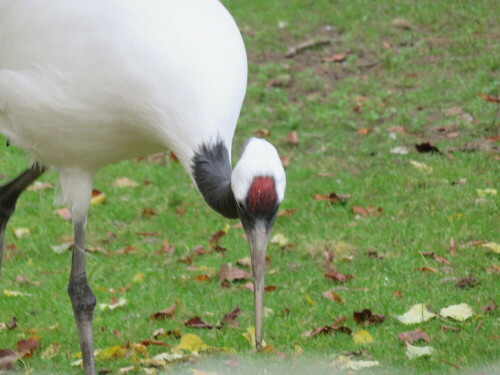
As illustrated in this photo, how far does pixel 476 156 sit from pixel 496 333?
3.74 metres

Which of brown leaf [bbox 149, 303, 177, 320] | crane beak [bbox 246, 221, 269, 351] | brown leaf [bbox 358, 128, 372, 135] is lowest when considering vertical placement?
brown leaf [bbox 358, 128, 372, 135]

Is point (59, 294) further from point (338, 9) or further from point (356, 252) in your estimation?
point (338, 9)

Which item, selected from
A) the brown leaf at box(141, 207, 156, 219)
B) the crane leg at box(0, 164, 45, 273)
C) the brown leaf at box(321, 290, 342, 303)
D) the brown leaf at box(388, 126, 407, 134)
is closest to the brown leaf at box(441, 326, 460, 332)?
the brown leaf at box(321, 290, 342, 303)

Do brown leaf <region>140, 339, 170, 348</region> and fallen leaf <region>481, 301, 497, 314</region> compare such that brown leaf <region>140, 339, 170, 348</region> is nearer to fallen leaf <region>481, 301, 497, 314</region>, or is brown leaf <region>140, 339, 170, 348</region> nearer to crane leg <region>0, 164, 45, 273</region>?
crane leg <region>0, 164, 45, 273</region>

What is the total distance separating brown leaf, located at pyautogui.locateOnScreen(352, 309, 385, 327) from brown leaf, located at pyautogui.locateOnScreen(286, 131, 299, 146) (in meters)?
4.10

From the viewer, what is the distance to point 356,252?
24.2 ft

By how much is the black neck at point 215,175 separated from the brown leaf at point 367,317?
1.43 meters

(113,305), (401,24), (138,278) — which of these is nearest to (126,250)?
→ (138,278)

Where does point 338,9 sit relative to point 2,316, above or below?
below

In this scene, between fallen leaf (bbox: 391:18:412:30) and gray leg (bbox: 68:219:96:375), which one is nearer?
gray leg (bbox: 68:219:96:375)

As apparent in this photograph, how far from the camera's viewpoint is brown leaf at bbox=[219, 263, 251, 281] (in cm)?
710

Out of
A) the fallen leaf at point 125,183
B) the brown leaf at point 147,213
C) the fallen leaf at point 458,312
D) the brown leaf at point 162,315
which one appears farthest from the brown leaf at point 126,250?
the fallen leaf at point 458,312

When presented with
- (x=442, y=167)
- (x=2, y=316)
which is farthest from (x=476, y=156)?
(x=2, y=316)

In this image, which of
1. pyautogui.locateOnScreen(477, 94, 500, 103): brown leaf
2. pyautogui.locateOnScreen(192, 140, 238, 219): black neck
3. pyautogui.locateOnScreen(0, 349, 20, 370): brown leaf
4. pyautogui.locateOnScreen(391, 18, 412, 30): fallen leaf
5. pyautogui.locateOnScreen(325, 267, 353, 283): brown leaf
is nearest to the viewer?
pyautogui.locateOnScreen(192, 140, 238, 219): black neck
